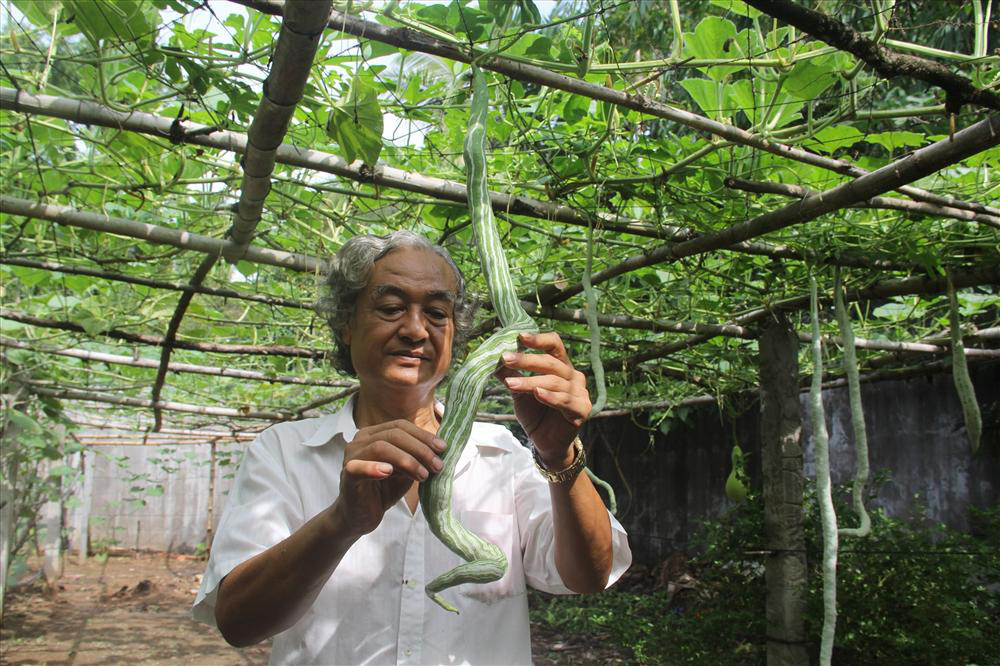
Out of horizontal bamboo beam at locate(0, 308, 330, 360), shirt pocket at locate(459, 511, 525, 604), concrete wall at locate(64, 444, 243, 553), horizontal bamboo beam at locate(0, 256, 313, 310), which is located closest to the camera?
shirt pocket at locate(459, 511, 525, 604)

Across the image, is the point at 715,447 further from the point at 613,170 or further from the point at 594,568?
the point at 594,568

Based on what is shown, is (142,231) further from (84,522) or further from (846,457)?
(84,522)

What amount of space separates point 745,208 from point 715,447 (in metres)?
5.73

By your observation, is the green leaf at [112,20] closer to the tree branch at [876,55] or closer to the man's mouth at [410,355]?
the man's mouth at [410,355]

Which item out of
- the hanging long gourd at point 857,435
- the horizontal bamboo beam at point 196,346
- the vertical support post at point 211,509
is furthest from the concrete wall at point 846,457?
the vertical support post at point 211,509

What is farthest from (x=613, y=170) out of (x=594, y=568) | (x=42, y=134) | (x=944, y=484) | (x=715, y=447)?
(x=715, y=447)

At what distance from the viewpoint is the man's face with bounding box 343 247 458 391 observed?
4.79ft

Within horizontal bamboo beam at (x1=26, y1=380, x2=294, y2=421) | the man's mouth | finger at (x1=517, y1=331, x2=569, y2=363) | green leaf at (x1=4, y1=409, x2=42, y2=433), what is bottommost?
finger at (x1=517, y1=331, x2=569, y2=363)

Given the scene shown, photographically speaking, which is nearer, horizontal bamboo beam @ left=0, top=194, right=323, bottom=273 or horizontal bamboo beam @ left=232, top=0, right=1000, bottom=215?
horizontal bamboo beam @ left=232, top=0, right=1000, bottom=215

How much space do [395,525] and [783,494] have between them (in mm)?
2446

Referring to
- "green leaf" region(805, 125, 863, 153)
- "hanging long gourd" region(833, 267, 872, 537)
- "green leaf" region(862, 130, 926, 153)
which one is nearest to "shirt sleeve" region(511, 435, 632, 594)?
"hanging long gourd" region(833, 267, 872, 537)

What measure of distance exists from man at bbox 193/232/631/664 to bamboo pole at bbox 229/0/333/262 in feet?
0.97

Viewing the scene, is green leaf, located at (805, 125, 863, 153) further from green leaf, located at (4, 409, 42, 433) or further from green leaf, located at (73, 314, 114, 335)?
green leaf, located at (4, 409, 42, 433)

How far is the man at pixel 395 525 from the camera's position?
130 cm
